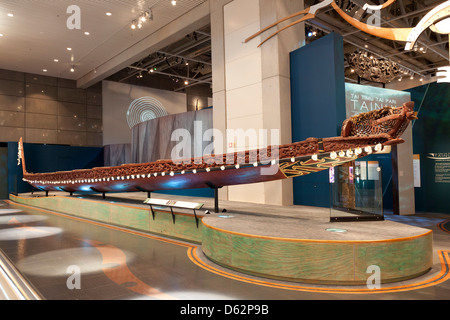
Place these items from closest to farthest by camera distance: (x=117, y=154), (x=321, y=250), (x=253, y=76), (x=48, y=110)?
1. (x=321, y=250)
2. (x=253, y=76)
3. (x=48, y=110)
4. (x=117, y=154)

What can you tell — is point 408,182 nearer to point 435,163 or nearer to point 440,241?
point 435,163

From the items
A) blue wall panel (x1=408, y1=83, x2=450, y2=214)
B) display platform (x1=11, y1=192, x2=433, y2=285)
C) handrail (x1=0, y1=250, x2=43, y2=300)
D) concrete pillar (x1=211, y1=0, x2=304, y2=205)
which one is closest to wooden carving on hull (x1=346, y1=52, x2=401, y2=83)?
blue wall panel (x1=408, y1=83, x2=450, y2=214)

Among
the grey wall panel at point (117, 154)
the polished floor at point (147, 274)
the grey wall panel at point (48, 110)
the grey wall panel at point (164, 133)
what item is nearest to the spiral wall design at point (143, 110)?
the grey wall panel at point (48, 110)

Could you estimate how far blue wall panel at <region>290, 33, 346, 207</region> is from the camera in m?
5.88

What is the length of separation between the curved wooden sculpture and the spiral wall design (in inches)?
365

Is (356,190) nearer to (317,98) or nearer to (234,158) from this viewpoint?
(234,158)

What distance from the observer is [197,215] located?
4.46m

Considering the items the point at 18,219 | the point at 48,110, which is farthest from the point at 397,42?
the point at 48,110

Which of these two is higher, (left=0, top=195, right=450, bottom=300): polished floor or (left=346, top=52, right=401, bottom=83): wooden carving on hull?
(left=346, top=52, right=401, bottom=83): wooden carving on hull

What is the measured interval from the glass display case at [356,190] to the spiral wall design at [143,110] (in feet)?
42.0

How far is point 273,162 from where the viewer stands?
13.2 feet

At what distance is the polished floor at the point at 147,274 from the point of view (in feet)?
8.25

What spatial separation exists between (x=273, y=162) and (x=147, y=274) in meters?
2.04

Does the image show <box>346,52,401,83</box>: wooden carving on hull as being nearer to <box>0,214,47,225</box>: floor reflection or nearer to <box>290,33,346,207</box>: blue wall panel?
<box>290,33,346,207</box>: blue wall panel
